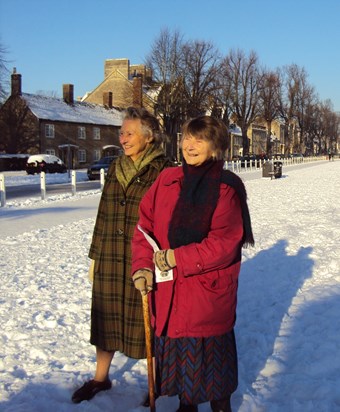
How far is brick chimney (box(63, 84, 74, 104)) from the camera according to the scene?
5584cm

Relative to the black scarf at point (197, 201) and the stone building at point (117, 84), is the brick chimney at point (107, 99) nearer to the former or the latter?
the stone building at point (117, 84)

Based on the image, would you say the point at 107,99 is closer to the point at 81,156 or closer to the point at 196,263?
the point at 81,156

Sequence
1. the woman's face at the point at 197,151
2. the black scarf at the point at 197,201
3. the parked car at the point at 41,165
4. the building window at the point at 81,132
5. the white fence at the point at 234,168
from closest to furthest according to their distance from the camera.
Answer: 1. the black scarf at the point at 197,201
2. the woman's face at the point at 197,151
3. the white fence at the point at 234,168
4. the parked car at the point at 41,165
5. the building window at the point at 81,132

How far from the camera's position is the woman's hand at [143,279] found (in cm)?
263

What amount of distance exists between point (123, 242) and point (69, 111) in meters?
53.3

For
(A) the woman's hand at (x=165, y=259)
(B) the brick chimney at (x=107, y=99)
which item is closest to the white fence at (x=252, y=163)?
(B) the brick chimney at (x=107, y=99)

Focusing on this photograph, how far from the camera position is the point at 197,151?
261 centimetres

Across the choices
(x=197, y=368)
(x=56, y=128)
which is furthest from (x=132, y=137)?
(x=56, y=128)

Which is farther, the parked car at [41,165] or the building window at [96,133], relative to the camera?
the building window at [96,133]

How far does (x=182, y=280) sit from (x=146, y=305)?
0.30 metres

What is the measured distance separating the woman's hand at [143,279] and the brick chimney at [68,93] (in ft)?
183

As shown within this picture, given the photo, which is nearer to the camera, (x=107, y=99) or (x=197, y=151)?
(x=197, y=151)

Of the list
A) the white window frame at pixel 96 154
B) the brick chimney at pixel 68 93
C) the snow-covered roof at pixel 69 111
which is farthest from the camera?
the white window frame at pixel 96 154

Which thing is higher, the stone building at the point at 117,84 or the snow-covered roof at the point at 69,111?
the stone building at the point at 117,84
